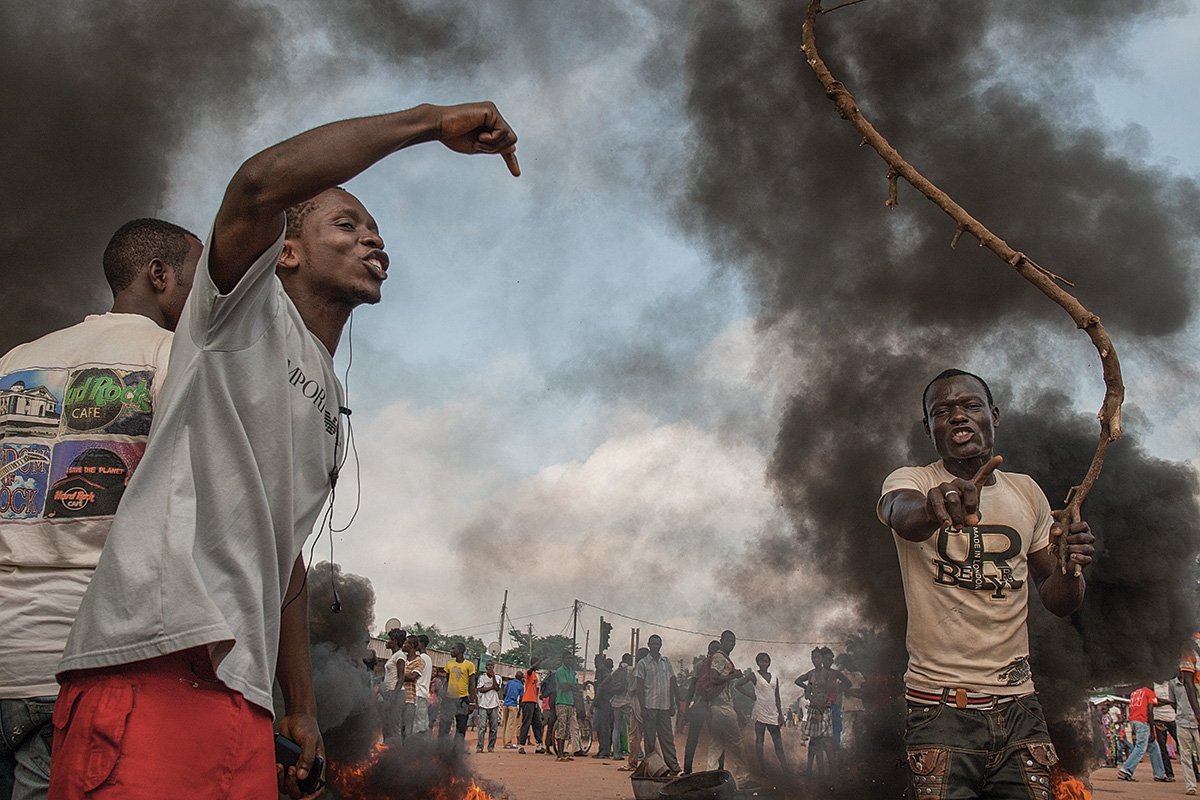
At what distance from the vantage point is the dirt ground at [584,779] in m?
9.98

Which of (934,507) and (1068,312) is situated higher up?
(1068,312)

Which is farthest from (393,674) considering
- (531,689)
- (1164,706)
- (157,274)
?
(1164,706)

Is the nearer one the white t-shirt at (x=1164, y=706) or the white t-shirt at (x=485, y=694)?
the white t-shirt at (x=1164, y=706)

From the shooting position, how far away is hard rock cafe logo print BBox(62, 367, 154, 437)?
6.58 feet

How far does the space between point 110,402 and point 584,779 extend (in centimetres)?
1068

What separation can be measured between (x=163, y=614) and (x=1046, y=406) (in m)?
10.8

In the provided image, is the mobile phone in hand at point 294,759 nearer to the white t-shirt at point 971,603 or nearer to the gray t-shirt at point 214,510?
the gray t-shirt at point 214,510

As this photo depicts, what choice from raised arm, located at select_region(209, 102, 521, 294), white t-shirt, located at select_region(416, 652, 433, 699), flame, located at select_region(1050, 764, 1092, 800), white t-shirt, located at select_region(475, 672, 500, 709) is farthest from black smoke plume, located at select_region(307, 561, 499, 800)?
raised arm, located at select_region(209, 102, 521, 294)

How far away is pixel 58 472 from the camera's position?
1.99 m

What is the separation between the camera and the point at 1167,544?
30.1 feet

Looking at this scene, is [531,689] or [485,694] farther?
[531,689]

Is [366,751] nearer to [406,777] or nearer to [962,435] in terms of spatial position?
[406,777]

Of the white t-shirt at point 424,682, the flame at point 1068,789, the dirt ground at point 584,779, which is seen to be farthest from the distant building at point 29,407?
the white t-shirt at point 424,682

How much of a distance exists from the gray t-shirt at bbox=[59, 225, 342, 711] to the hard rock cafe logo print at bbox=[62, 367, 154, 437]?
1.81ft
